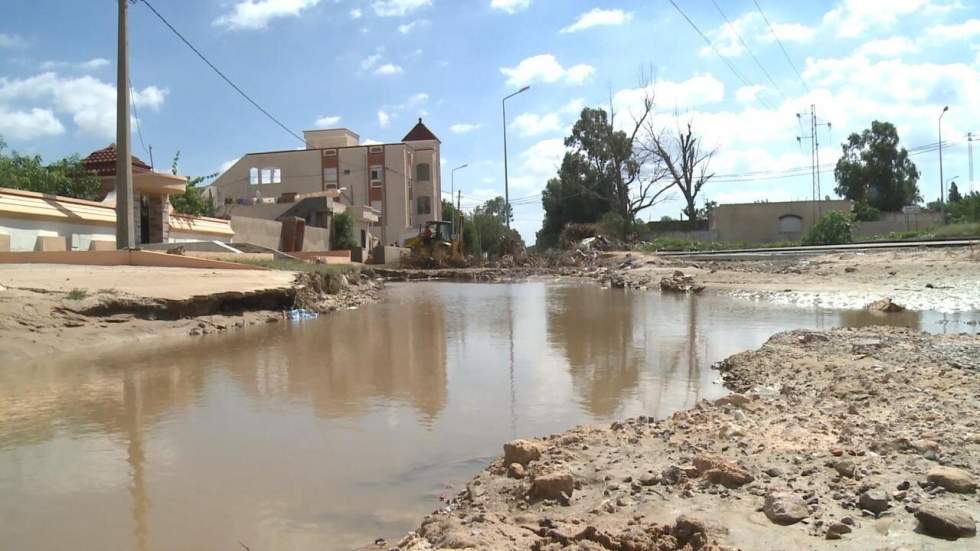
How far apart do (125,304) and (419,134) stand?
5391 cm

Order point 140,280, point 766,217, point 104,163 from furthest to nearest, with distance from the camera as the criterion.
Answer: point 766,217 → point 104,163 → point 140,280

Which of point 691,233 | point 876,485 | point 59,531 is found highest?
point 691,233

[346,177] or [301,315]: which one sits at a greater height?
[346,177]

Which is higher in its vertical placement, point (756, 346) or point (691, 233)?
point (691, 233)

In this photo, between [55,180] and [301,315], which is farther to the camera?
[55,180]

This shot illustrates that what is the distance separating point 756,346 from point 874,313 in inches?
197

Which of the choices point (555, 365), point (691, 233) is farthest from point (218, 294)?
point (691, 233)

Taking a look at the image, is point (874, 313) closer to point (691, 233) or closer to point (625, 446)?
point (625, 446)

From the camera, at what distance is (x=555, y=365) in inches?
339

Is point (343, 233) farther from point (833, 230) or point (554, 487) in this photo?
point (554, 487)

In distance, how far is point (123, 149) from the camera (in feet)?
59.5

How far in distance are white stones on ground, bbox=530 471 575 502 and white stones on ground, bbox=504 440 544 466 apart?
0.51 m

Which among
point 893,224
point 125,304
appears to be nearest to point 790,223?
point 893,224

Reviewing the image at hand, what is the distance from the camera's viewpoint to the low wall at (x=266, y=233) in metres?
30.5
